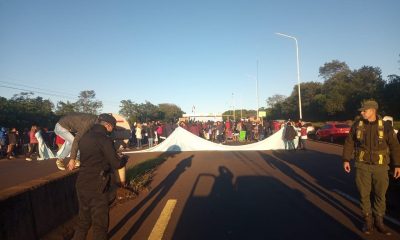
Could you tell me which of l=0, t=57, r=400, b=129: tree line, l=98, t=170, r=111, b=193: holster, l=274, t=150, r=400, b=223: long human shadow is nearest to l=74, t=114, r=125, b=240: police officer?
l=98, t=170, r=111, b=193: holster

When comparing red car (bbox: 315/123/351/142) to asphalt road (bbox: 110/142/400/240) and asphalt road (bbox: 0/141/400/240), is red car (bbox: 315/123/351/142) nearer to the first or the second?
asphalt road (bbox: 110/142/400/240)

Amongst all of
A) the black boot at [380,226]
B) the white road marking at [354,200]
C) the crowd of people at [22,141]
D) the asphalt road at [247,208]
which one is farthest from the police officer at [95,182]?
the crowd of people at [22,141]

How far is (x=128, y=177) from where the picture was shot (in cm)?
1151

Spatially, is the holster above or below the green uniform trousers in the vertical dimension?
above

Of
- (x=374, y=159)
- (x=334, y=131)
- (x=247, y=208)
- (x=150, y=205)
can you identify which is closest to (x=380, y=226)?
(x=374, y=159)

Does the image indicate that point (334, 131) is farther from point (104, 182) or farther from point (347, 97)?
point (347, 97)

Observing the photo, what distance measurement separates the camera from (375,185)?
19.9 feet

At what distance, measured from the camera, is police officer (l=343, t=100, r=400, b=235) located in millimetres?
5996

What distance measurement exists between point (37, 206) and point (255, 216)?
3482mm

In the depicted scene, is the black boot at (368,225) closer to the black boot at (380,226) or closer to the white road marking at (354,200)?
the black boot at (380,226)

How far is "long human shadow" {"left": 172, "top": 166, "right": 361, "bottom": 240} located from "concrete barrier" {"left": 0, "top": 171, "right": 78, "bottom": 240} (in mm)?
1826

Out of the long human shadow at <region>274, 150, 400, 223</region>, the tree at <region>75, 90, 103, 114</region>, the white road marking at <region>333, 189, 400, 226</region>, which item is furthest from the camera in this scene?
the tree at <region>75, 90, 103, 114</region>

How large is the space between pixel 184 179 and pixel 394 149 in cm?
682

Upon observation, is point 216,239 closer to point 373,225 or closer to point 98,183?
point 98,183
